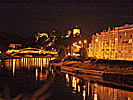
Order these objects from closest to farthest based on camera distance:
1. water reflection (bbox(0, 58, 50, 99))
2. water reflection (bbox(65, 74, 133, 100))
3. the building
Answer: water reflection (bbox(65, 74, 133, 100)) → water reflection (bbox(0, 58, 50, 99)) → the building

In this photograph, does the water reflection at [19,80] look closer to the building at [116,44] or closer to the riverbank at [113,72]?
the riverbank at [113,72]

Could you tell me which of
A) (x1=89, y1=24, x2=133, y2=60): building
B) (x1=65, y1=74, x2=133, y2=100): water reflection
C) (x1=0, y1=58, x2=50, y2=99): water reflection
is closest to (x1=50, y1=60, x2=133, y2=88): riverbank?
(x1=65, y1=74, x2=133, y2=100): water reflection

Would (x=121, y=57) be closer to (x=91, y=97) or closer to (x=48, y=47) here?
(x=91, y=97)

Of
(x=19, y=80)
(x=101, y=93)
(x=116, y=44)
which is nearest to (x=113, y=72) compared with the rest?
(x=101, y=93)

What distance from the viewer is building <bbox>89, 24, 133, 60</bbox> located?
171ft

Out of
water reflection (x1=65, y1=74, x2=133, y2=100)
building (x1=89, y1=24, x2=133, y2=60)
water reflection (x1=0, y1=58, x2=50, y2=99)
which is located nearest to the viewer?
water reflection (x1=65, y1=74, x2=133, y2=100)

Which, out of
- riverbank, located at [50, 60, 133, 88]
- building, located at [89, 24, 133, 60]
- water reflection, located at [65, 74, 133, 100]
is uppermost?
building, located at [89, 24, 133, 60]

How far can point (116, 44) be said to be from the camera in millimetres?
56594

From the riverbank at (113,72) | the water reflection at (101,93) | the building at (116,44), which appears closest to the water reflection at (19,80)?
the water reflection at (101,93)

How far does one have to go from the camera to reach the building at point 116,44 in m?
52.1

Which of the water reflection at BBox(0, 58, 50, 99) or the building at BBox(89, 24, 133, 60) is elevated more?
the building at BBox(89, 24, 133, 60)

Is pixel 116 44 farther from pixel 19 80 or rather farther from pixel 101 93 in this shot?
pixel 101 93

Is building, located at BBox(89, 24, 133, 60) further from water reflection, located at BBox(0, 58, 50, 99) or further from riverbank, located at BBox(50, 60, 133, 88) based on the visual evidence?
water reflection, located at BBox(0, 58, 50, 99)

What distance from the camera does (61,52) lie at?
6825 cm
